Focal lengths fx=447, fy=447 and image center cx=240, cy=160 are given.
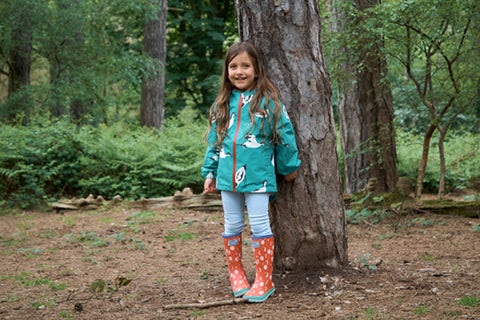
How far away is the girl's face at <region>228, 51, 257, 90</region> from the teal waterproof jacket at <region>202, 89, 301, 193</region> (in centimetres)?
8

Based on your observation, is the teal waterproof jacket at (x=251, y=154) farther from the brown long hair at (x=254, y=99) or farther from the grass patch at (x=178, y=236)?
the grass patch at (x=178, y=236)

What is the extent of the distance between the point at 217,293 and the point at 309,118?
1.56m

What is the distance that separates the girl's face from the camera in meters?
3.39

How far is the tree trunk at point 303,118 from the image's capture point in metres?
3.51

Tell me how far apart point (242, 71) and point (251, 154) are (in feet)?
2.13

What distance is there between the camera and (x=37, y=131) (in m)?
9.13

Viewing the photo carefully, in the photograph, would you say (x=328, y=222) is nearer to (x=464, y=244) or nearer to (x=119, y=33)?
(x=464, y=244)

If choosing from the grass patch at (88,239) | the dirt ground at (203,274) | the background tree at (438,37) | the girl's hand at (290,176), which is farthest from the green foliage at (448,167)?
the girl's hand at (290,176)

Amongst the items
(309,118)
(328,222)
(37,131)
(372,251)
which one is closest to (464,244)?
(372,251)

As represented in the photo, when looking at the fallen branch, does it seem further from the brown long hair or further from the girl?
the brown long hair

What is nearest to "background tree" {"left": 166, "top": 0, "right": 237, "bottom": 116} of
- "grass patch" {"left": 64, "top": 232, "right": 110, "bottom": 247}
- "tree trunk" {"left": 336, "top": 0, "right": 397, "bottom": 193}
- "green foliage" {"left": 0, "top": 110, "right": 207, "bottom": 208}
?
"green foliage" {"left": 0, "top": 110, "right": 207, "bottom": 208}

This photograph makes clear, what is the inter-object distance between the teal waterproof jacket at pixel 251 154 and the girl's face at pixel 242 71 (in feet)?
0.28

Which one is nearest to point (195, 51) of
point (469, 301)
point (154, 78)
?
point (154, 78)

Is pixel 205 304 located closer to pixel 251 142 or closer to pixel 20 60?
pixel 251 142
